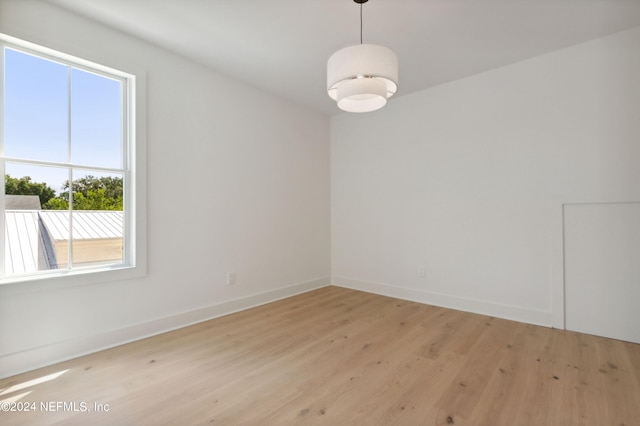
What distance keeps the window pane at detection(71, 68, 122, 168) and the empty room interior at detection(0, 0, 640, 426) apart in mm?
16

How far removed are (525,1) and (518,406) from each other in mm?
2768

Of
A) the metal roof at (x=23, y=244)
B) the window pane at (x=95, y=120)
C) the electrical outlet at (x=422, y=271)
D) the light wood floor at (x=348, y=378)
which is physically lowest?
the light wood floor at (x=348, y=378)

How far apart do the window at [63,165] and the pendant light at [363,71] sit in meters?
1.97

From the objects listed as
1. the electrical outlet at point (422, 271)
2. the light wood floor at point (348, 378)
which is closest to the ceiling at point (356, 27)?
the electrical outlet at point (422, 271)

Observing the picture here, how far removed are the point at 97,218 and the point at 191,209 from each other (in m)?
0.78

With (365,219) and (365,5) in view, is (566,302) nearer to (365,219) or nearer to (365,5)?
(365,219)

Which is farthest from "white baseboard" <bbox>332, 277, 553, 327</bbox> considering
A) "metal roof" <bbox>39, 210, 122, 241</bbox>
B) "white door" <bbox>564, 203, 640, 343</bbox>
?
"metal roof" <bbox>39, 210, 122, 241</bbox>

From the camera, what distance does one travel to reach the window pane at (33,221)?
2.14 meters

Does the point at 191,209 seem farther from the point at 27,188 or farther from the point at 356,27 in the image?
the point at 356,27

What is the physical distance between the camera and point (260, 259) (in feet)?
12.2

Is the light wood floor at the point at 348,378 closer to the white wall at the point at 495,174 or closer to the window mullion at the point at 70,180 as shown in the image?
the white wall at the point at 495,174

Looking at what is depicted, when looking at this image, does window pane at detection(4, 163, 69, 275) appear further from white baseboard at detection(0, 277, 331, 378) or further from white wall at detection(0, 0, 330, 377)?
white baseboard at detection(0, 277, 331, 378)

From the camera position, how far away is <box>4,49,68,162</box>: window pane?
2158 millimetres

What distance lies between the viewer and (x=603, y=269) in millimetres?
2729
